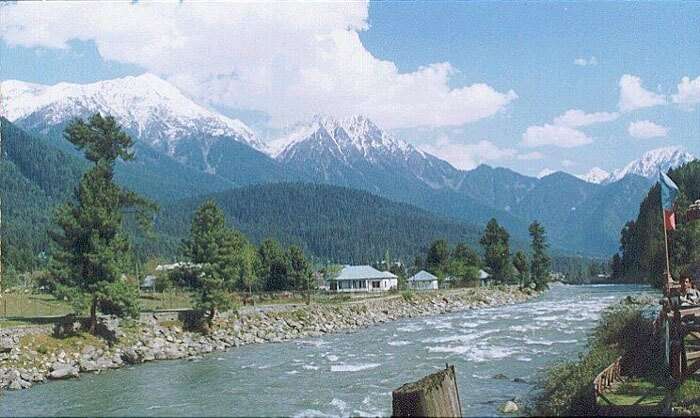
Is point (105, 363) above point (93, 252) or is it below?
below

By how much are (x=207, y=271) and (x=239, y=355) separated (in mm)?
9812

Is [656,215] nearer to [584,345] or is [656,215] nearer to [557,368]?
[584,345]

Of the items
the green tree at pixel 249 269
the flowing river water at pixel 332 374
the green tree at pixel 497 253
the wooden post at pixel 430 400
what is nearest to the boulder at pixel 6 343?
the flowing river water at pixel 332 374

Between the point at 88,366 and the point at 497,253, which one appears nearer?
the point at 88,366

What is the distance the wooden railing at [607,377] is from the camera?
59.6 feet

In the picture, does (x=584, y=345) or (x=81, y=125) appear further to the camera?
(x=81, y=125)

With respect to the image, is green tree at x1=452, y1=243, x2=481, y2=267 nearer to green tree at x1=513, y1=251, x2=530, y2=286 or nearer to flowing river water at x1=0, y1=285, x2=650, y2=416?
green tree at x1=513, y1=251, x2=530, y2=286

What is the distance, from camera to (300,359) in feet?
112

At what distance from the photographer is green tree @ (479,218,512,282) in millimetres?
115375

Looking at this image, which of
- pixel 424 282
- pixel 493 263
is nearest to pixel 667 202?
pixel 424 282

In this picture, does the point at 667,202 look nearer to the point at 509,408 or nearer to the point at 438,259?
the point at 509,408

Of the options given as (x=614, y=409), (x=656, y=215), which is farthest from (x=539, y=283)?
(x=614, y=409)

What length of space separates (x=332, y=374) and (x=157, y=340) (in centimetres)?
1506

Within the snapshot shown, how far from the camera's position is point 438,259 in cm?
11738
